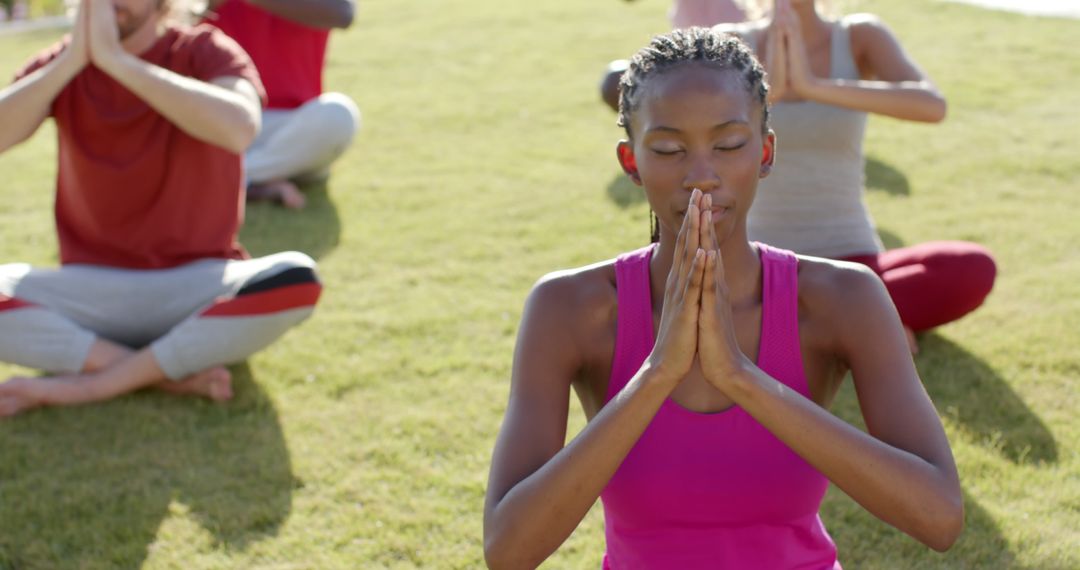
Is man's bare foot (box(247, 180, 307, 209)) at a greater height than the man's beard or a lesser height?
lesser

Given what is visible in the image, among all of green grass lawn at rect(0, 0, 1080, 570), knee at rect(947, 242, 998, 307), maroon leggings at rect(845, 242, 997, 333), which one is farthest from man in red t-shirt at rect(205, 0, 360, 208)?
knee at rect(947, 242, 998, 307)

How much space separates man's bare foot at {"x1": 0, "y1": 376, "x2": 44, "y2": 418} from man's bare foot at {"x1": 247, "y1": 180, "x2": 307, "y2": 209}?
266cm

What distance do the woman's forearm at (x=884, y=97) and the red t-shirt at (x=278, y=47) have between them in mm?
3614

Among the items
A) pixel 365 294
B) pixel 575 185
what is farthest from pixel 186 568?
pixel 575 185

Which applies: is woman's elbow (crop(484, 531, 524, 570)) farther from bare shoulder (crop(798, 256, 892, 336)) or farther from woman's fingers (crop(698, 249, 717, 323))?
bare shoulder (crop(798, 256, 892, 336))

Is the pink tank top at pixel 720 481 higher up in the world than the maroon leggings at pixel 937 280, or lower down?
higher up

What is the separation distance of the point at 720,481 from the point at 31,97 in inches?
129

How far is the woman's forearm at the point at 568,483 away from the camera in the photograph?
2078 millimetres

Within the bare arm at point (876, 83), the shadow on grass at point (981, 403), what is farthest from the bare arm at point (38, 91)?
the shadow on grass at point (981, 403)

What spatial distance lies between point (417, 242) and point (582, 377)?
400cm

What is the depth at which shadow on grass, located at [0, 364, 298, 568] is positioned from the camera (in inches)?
142

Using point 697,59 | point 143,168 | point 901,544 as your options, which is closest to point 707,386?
point 697,59

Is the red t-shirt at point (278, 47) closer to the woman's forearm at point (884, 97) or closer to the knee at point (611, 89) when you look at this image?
the knee at point (611, 89)

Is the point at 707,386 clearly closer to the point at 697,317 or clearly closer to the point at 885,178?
the point at 697,317
